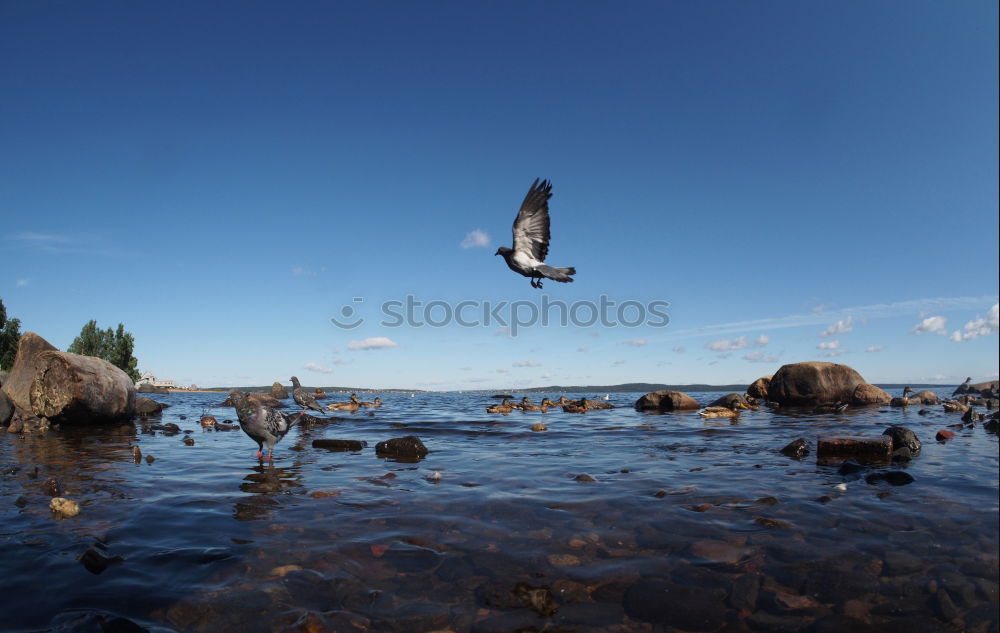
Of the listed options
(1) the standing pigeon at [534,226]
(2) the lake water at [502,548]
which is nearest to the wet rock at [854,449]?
(2) the lake water at [502,548]

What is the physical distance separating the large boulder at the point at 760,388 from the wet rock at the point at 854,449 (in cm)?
2472

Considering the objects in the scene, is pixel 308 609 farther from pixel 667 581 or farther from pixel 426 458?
A: pixel 426 458

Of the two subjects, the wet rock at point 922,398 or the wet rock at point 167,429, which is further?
the wet rock at point 922,398

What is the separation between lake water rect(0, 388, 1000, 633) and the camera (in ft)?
13.0

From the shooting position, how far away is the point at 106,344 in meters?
83.9

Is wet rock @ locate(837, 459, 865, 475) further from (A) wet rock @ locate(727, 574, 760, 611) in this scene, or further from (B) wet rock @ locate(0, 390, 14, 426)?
(B) wet rock @ locate(0, 390, 14, 426)

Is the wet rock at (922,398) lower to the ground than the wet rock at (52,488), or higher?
higher

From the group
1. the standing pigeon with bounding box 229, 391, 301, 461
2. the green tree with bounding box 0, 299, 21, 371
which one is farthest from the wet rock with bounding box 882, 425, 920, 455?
the green tree with bounding box 0, 299, 21, 371

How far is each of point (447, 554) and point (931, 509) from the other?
6.05 m

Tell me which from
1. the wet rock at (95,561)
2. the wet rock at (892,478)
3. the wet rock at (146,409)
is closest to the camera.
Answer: the wet rock at (95,561)

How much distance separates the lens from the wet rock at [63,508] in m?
6.30

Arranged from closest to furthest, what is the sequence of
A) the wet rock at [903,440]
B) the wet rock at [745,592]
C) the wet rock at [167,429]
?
the wet rock at [745,592] → the wet rock at [903,440] → the wet rock at [167,429]

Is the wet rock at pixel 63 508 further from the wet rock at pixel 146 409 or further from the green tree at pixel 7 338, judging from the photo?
the green tree at pixel 7 338

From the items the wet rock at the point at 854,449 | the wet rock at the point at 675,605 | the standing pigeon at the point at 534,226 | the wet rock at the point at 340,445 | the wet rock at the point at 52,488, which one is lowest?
the wet rock at the point at 675,605
